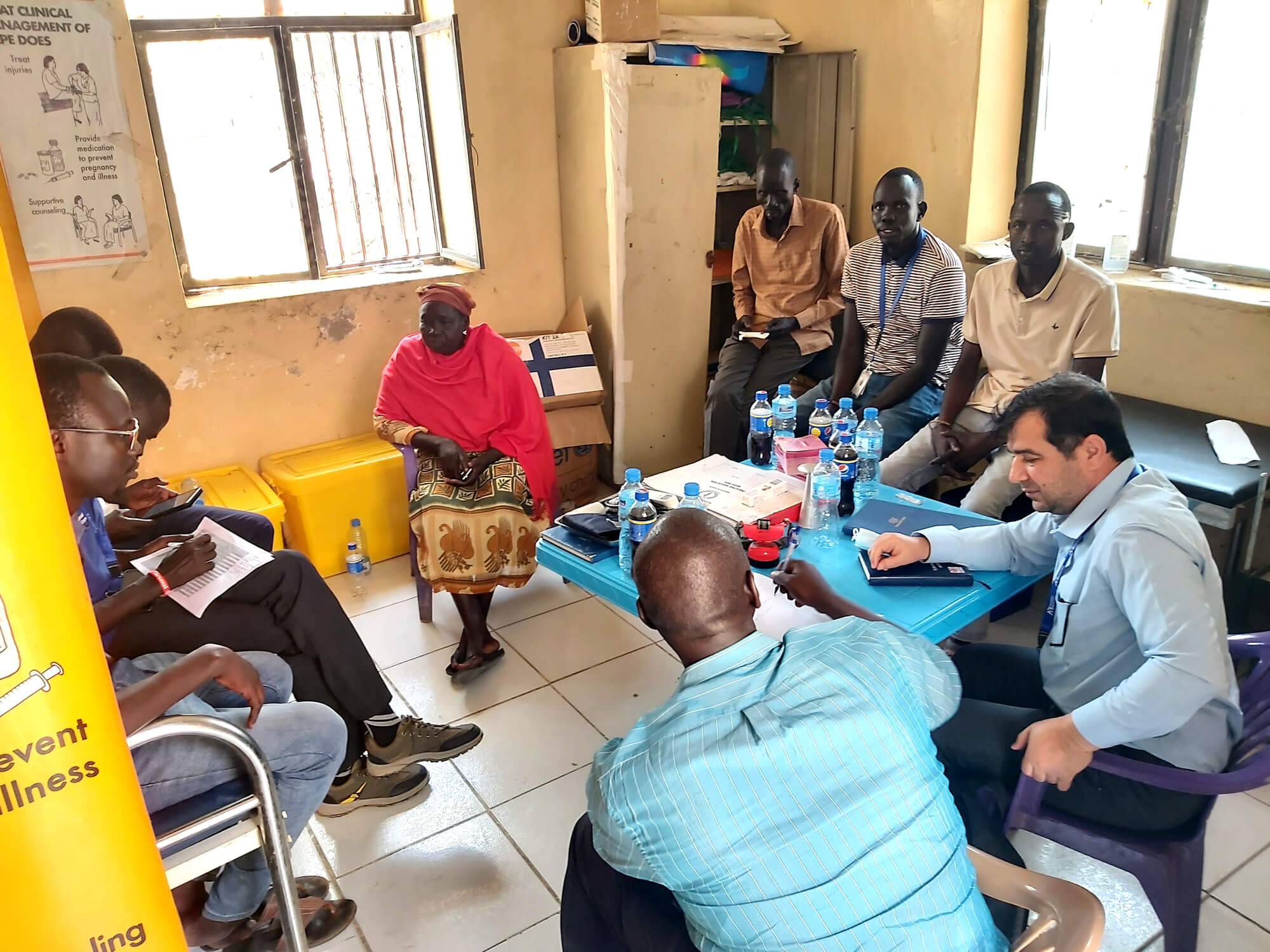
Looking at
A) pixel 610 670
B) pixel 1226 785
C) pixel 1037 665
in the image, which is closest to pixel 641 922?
pixel 1226 785

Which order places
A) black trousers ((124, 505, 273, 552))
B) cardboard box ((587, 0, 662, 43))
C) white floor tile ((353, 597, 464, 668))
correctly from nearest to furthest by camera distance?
black trousers ((124, 505, 273, 552)), white floor tile ((353, 597, 464, 668)), cardboard box ((587, 0, 662, 43))

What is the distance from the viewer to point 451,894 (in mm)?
2051

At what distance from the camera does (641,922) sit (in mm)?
1351

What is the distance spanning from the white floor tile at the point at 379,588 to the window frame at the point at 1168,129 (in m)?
3.05

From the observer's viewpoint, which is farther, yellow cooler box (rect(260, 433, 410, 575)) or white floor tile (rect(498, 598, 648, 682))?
yellow cooler box (rect(260, 433, 410, 575))

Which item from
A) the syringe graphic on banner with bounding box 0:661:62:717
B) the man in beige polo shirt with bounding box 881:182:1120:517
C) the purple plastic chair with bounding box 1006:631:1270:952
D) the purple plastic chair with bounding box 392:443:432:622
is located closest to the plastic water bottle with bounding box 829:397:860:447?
the man in beige polo shirt with bounding box 881:182:1120:517

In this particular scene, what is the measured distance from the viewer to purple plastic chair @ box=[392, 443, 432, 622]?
3.11 meters

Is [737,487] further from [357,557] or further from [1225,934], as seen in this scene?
[357,557]

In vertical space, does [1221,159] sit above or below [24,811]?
above

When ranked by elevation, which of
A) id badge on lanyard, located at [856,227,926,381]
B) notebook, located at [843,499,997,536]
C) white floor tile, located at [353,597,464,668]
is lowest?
white floor tile, located at [353,597,464,668]

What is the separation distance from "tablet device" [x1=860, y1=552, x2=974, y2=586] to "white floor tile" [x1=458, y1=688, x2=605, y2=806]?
95cm

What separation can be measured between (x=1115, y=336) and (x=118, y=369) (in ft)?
9.37

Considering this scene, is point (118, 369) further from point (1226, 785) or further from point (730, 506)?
point (1226, 785)

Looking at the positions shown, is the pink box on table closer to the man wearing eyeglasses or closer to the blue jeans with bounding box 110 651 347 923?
the man wearing eyeglasses
